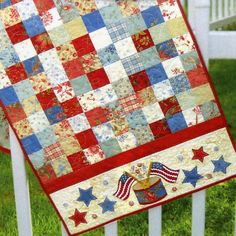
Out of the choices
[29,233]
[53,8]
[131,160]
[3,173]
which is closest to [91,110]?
[131,160]

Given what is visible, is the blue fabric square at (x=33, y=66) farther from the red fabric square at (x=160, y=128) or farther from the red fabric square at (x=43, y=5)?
the red fabric square at (x=160, y=128)

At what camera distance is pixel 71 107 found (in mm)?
1483

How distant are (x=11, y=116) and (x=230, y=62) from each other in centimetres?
280

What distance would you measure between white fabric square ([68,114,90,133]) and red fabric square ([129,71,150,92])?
16 cm

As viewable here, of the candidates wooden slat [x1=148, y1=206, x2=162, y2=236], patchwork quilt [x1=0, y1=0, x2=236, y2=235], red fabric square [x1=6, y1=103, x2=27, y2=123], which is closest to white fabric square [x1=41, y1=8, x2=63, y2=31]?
patchwork quilt [x1=0, y1=0, x2=236, y2=235]

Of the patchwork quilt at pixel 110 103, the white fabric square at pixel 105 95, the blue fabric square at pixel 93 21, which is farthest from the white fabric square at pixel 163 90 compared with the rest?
the blue fabric square at pixel 93 21

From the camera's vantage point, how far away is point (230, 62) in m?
4.06

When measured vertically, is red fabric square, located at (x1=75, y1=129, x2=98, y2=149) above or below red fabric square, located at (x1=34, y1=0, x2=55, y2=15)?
below

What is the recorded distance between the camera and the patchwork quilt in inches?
55.7

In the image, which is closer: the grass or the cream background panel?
the cream background panel

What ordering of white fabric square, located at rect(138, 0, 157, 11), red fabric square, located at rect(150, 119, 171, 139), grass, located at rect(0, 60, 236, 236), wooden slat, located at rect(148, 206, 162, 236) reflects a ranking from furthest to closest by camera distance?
1. grass, located at rect(0, 60, 236, 236)
2. wooden slat, located at rect(148, 206, 162, 236)
3. red fabric square, located at rect(150, 119, 171, 139)
4. white fabric square, located at rect(138, 0, 157, 11)

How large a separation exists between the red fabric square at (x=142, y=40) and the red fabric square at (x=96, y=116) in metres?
0.19

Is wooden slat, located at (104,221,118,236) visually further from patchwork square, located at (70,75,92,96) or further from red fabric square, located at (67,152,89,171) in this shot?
patchwork square, located at (70,75,92,96)

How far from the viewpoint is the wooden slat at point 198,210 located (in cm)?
157
